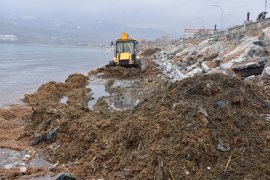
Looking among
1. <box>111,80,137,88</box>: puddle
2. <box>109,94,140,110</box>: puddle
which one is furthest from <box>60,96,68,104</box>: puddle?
<box>111,80,137,88</box>: puddle

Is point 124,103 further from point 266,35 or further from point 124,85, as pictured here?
point 266,35

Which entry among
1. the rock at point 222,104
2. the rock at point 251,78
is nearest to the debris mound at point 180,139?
the rock at point 222,104

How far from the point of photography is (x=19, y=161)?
7848mm

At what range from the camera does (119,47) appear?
90.7 ft

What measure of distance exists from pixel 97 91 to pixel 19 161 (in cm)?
1104

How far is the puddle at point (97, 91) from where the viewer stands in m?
15.2

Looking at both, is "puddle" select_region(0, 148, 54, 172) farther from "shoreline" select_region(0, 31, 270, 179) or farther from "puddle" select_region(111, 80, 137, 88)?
"puddle" select_region(111, 80, 137, 88)

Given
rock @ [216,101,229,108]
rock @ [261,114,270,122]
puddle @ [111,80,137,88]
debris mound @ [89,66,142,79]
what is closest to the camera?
rock @ [216,101,229,108]

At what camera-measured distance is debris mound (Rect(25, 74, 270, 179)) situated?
6309 mm

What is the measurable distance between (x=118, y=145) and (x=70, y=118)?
2.84 metres

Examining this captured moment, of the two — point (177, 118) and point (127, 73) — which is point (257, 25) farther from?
point (177, 118)

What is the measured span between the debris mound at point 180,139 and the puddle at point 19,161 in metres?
0.35

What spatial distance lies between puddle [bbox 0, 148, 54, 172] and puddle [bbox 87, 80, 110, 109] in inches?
225

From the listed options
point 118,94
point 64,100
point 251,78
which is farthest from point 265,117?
point 64,100
